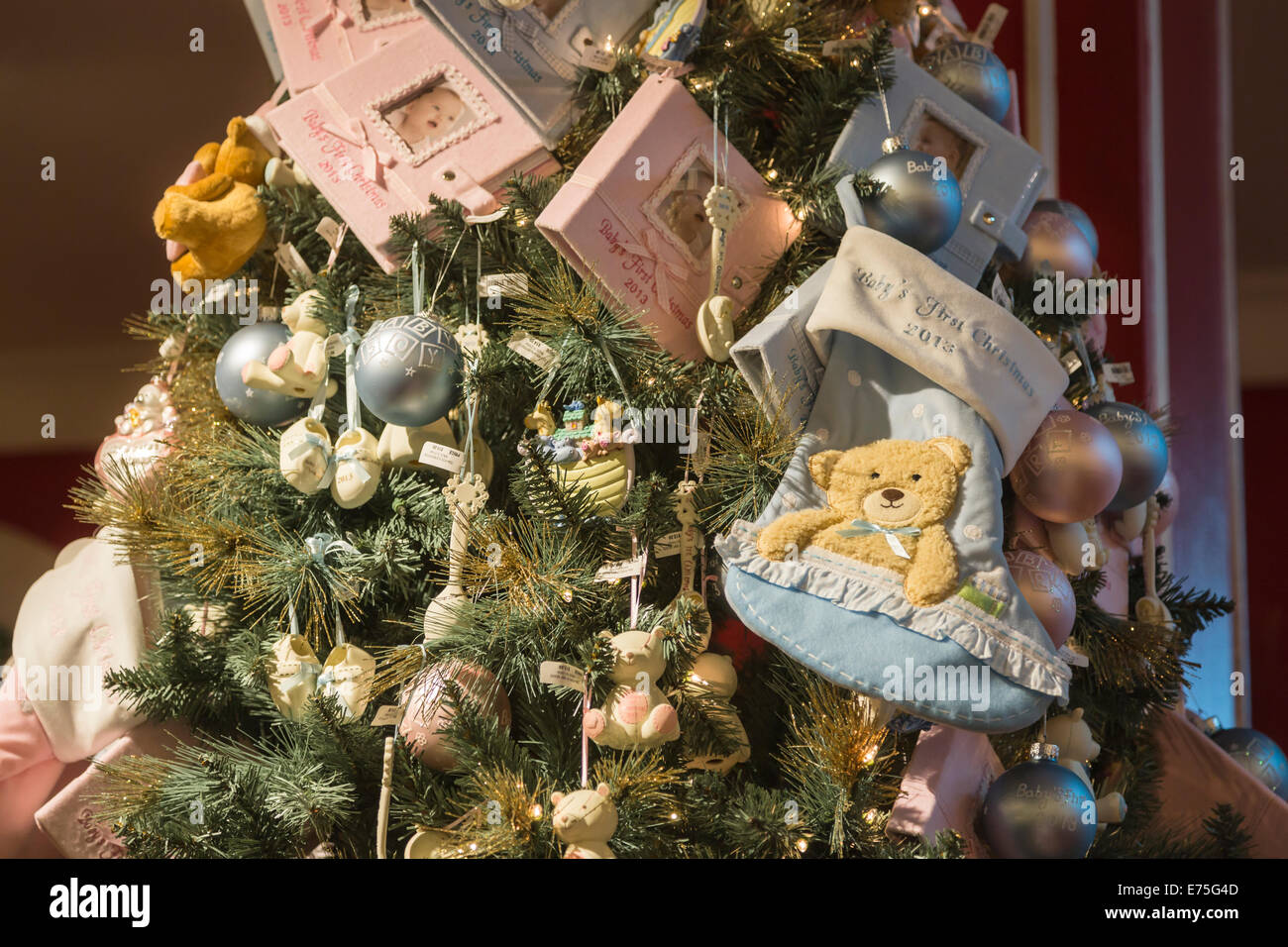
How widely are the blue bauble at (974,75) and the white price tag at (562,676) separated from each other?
994 millimetres

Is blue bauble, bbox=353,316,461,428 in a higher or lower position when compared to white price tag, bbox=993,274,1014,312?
lower

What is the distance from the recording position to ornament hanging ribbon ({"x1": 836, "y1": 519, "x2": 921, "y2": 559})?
50.9 inches

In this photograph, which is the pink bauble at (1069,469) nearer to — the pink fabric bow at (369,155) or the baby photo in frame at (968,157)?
the baby photo in frame at (968,157)

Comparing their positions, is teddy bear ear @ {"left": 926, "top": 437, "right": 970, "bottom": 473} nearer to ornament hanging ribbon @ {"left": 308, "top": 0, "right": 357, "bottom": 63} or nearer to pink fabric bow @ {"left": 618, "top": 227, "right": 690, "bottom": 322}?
pink fabric bow @ {"left": 618, "top": 227, "right": 690, "bottom": 322}

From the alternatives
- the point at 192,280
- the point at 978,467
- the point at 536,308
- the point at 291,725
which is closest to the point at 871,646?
the point at 978,467

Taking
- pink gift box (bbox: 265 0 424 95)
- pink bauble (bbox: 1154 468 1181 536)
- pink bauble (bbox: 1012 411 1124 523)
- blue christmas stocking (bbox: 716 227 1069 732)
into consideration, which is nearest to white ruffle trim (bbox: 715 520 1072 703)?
blue christmas stocking (bbox: 716 227 1069 732)

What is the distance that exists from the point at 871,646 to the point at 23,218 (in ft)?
6.97

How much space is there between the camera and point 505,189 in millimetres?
1510

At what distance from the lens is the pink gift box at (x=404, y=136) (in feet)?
5.23

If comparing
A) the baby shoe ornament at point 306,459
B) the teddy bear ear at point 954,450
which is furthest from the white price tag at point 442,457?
the teddy bear ear at point 954,450

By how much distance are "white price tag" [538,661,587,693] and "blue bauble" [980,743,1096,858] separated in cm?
52
